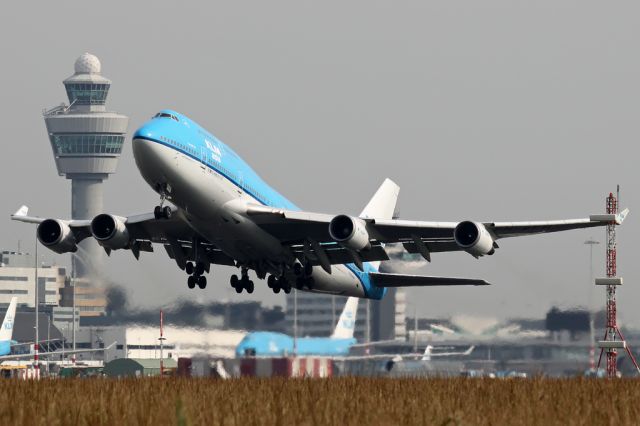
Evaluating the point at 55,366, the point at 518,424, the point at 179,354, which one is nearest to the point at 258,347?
the point at 179,354

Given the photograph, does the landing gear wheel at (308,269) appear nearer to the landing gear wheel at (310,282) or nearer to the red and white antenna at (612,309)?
the landing gear wheel at (310,282)

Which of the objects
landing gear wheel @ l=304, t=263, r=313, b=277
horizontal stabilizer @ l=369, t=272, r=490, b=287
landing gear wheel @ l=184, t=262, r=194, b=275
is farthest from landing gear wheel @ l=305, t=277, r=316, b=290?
horizontal stabilizer @ l=369, t=272, r=490, b=287

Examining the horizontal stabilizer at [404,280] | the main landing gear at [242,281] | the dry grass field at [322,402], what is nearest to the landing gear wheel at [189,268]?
the main landing gear at [242,281]

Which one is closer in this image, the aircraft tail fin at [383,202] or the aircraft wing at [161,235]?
the aircraft wing at [161,235]

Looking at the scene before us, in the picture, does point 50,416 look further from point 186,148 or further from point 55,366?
point 55,366

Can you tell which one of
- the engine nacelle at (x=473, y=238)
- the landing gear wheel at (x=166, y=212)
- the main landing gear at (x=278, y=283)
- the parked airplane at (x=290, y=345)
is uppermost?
the landing gear wheel at (x=166, y=212)

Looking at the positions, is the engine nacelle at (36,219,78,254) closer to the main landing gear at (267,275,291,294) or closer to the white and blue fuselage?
the white and blue fuselage

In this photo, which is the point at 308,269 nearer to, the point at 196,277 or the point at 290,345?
the point at 290,345
